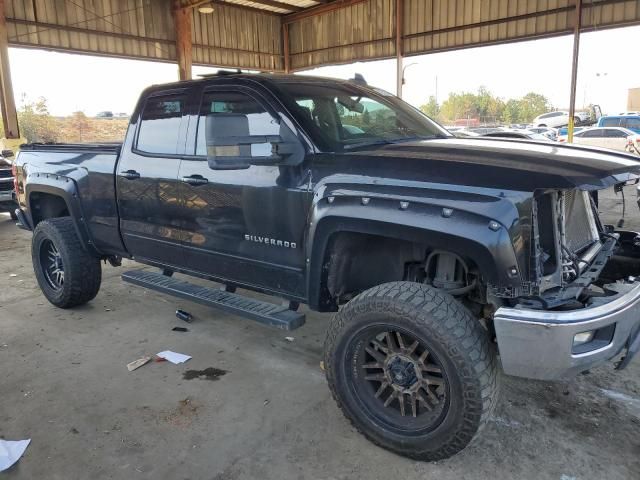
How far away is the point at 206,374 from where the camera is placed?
11.9 ft

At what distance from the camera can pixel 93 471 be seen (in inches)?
102

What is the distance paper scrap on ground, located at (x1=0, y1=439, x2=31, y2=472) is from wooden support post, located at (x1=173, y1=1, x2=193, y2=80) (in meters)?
13.7

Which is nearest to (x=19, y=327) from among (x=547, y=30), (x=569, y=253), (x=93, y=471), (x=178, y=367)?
(x=178, y=367)

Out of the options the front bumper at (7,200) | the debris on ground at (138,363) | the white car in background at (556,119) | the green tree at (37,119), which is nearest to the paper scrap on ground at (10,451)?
the debris on ground at (138,363)

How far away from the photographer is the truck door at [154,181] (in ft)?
12.4

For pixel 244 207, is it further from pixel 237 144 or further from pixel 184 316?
pixel 184 316

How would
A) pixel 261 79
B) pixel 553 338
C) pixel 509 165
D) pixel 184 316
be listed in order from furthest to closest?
pixel 184 316 → pixel 261 79 → pixel 509 165 → pixel 553 338

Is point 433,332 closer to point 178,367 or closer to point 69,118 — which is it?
point 178,367

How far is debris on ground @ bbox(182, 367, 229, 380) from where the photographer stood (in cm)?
Answer: 357

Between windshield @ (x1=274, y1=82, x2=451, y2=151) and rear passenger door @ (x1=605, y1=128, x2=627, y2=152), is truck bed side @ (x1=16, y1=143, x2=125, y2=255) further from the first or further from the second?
rear passenger door @ (x1=605, y1=128, x2=627, y2=152)

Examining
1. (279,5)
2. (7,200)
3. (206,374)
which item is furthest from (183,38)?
(206,374)

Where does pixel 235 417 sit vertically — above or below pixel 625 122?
below

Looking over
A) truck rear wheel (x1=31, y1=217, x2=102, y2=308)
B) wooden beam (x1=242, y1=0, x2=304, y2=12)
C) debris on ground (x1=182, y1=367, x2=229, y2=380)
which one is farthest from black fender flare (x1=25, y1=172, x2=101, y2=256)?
wooden beam (x1=242, y1=0, x2=304, y2=12)

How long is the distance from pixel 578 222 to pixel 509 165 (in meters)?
0.84
